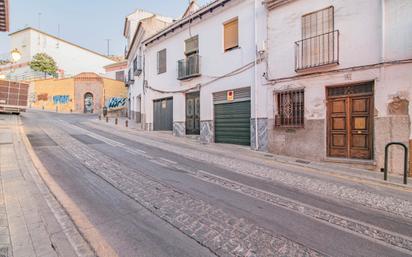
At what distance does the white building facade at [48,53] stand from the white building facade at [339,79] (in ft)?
143

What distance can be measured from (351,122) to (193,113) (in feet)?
26.3

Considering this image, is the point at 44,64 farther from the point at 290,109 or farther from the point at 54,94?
the point at 290,109

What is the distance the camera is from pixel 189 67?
547 inches

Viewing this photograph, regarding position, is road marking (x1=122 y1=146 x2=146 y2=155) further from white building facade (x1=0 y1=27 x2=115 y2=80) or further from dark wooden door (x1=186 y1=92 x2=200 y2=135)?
white building facade (x1=0 y1=27 x2=115 y2=80)

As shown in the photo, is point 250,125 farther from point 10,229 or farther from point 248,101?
point 10,229

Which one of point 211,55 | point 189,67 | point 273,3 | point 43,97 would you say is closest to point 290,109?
point 273,3

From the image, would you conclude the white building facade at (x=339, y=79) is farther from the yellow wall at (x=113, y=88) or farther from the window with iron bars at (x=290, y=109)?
the yellow wall at (x=113, y=88)

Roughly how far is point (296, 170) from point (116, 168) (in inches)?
205

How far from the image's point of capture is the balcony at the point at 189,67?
44.1 feet

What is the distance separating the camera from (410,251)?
9.94 ft

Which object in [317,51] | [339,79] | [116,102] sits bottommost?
[339,79]

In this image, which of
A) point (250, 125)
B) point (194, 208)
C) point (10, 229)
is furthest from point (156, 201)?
point (250, 125)

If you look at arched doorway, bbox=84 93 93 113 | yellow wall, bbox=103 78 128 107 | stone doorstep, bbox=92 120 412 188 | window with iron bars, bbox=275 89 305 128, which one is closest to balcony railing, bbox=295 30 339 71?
window with iron bars, bbox=275 89 305 128

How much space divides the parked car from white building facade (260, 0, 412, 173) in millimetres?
19604
